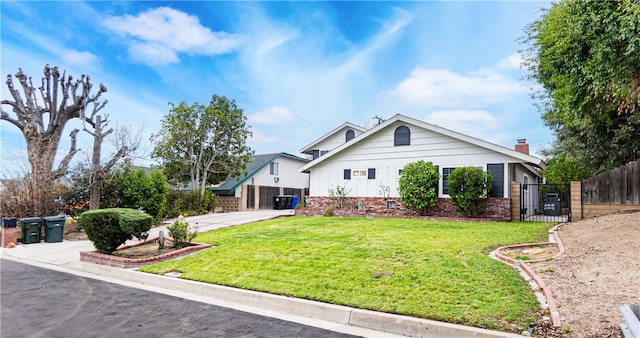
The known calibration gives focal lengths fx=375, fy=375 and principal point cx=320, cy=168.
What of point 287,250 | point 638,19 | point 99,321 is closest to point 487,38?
point 638,19

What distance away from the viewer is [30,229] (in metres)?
13.8

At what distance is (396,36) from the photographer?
1410cm

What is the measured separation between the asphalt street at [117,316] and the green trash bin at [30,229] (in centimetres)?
743

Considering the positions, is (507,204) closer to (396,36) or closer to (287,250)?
(396,36)

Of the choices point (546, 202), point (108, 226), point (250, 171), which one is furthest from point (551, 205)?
point (108, 226)

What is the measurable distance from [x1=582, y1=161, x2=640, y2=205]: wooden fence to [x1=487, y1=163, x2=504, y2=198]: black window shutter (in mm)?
3110

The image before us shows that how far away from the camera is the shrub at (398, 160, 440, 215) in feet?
54.2

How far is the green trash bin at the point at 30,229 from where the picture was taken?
541 inches

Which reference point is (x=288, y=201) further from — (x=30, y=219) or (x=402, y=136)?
(x=30, y=219)

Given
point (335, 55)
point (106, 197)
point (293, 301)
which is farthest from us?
point (106, 197)

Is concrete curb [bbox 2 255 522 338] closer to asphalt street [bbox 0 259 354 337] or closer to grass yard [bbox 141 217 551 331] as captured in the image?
grass yard [bbox 141 217 551 331]

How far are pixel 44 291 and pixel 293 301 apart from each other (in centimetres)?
509

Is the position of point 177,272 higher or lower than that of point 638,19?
lower

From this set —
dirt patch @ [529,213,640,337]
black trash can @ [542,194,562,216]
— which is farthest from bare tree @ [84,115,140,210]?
black trash can @ [542,194,562,216]
